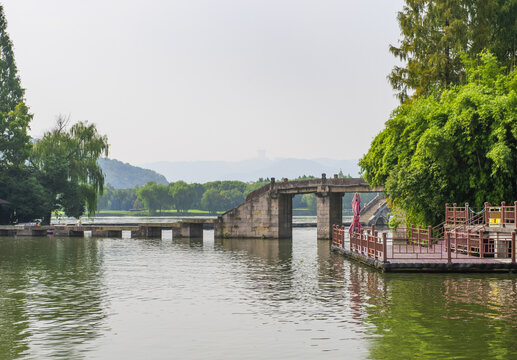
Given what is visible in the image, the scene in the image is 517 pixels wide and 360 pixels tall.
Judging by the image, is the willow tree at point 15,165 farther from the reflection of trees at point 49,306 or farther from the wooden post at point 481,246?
the wooden post at point 481,246

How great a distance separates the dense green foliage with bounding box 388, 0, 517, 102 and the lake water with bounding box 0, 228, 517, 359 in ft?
61.3

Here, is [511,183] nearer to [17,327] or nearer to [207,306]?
[207,306]

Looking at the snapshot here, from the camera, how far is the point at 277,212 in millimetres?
71375

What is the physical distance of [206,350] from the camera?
1584cm

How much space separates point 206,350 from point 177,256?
101 ft

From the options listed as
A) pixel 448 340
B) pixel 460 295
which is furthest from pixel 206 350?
pixel 460 295

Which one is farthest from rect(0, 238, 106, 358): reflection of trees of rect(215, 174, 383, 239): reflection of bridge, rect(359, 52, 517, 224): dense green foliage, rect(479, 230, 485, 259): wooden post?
rect(215, 174, 383, 239): reflection of bridge

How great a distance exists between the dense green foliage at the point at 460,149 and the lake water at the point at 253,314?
821 cm

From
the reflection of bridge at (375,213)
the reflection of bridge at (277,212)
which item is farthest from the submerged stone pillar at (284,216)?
the reflection of bridge at (375,213)

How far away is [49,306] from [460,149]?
25792 millimetres

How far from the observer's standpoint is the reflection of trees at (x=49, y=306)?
16.5m

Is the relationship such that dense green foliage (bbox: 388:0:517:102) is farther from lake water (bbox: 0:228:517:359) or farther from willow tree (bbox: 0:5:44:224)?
willow tree (bbox: 0:5:44:224)

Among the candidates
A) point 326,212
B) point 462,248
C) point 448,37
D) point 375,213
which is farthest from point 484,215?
point 375,213

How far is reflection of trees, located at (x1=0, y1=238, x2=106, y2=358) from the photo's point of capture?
54.0 feet
